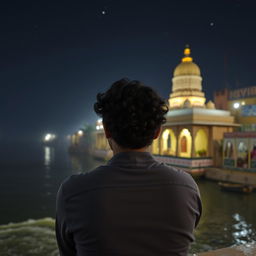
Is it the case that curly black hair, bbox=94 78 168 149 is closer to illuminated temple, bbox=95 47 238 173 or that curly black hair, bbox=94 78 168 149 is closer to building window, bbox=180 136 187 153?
illuminated temple, bbox=95 47 238 173

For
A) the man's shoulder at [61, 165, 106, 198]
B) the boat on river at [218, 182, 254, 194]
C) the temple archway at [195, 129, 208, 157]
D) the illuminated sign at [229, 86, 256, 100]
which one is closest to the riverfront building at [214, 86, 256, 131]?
the illuminated sign at [229, 86, 256, 100]

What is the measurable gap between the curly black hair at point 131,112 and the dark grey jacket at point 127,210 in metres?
0.11

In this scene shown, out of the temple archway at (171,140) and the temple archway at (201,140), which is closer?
the temple archway at (201,140)

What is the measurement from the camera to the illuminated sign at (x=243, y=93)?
27.6m


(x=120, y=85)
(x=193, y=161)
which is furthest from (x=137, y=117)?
(x=193, y=161)

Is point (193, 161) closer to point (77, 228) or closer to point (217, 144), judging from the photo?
point (217, 144)

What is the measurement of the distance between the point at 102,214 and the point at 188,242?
0.53 meters

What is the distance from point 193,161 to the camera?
68.3ft

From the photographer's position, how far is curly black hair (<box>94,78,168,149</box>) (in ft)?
4.64

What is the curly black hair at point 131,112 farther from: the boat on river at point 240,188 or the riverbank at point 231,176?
the riverbank at point 231,176

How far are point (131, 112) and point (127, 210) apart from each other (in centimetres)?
49

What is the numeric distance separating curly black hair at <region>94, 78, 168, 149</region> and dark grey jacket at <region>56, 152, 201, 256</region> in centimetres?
11

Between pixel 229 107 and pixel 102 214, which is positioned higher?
pixel 229 107

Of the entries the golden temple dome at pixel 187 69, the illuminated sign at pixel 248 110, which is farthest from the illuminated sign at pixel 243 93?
the golden temple dome at pixel 187 69
